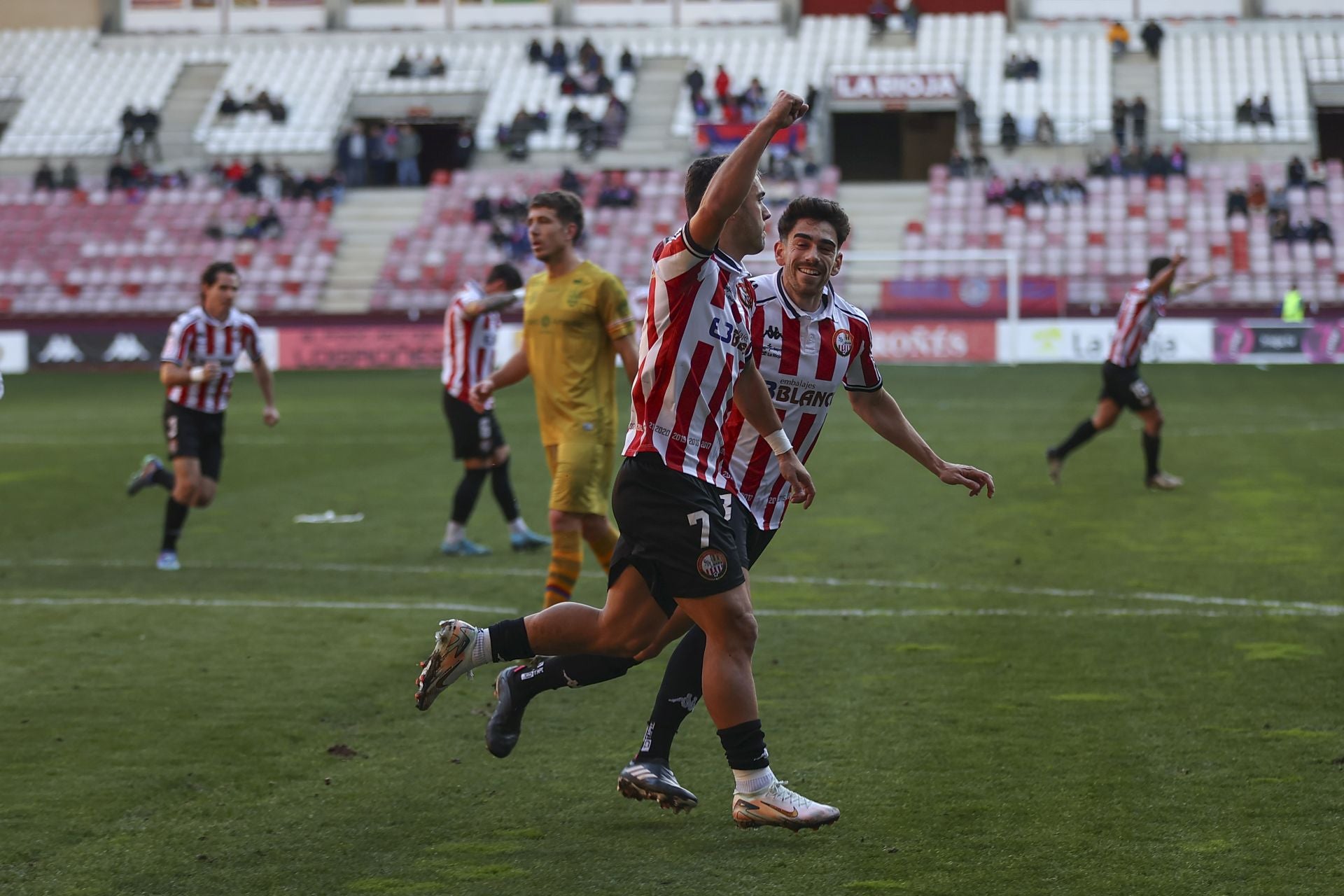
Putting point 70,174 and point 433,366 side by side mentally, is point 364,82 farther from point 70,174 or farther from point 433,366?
point 433,366

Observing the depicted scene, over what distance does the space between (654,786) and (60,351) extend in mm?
32910

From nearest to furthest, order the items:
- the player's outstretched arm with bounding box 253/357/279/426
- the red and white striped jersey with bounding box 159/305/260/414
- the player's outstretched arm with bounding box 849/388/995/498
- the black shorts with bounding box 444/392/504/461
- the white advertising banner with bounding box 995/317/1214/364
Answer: the player's outstretched arm with bounding box 849/388/995/498
the red and white striped jersey with bounding box 159/305/260/414
the player's outstretched arm with bounding box 253/357/279/426
the black shorts with bounding box 444/392/504/461
the white advertising banner with bounding box 995/317/1214/364

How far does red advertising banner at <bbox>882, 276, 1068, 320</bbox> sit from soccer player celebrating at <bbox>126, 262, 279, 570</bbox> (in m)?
23.4

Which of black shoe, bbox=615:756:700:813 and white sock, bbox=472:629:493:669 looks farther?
white sock, bbox=472:629:493:669

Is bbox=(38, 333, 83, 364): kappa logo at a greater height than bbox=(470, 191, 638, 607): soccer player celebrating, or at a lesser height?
lesser

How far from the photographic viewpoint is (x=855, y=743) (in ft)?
20.2

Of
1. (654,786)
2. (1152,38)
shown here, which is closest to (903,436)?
(654,786)

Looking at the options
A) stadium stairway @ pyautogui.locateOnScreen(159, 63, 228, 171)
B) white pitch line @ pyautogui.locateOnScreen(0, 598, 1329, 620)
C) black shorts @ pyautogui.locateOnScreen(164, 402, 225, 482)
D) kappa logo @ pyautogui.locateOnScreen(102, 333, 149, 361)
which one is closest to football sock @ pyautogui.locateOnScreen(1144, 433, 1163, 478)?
white pitch line @ pyautogui.locateOnScreen(0, 598, 1329, 620)

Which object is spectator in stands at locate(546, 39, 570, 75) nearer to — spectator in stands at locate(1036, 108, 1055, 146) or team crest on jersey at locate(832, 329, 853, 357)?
spectator in stands at locate(1036, 108, 1055, 146)

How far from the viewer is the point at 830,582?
1012 cm

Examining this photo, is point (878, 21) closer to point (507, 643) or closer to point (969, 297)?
point (969, 297)

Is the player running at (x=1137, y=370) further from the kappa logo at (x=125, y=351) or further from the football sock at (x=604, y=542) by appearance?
A: the kappa logo at (x=125, y=351)

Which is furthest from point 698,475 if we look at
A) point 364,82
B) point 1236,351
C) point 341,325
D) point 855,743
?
point 364,82

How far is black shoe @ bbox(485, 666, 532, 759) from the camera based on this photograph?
5617 millimetres
